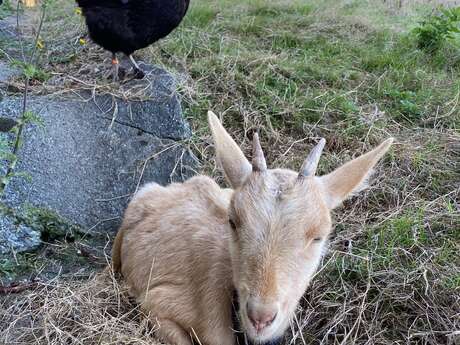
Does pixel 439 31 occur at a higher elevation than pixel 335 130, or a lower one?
higher

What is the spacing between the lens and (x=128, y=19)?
602 cm

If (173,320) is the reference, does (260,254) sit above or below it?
above

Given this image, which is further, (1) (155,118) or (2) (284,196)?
(1) (155,118)

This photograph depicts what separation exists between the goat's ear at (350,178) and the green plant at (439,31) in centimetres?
450

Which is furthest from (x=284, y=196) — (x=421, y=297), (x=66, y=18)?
(x=66, y=18)

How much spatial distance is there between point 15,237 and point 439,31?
18.1ft

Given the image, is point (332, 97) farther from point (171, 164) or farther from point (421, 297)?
point (421, 297)

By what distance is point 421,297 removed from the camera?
396 cm

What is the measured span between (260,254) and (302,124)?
126 inches

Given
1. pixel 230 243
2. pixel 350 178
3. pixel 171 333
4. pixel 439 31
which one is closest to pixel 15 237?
pixel 171 333

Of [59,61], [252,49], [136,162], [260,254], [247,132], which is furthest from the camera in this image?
[252,49]

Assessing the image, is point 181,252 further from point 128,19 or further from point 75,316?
point 128,19

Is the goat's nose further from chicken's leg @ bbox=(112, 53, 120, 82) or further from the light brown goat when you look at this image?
chicken's leg @ bbox=(112, 53, 120, 82)

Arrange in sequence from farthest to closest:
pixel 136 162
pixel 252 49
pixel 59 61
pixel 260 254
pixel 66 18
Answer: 1. pixel 66 18
2. pixel 252 49
3. pixel 59 61
4. pixel 136 162
5. pixel 260 254
